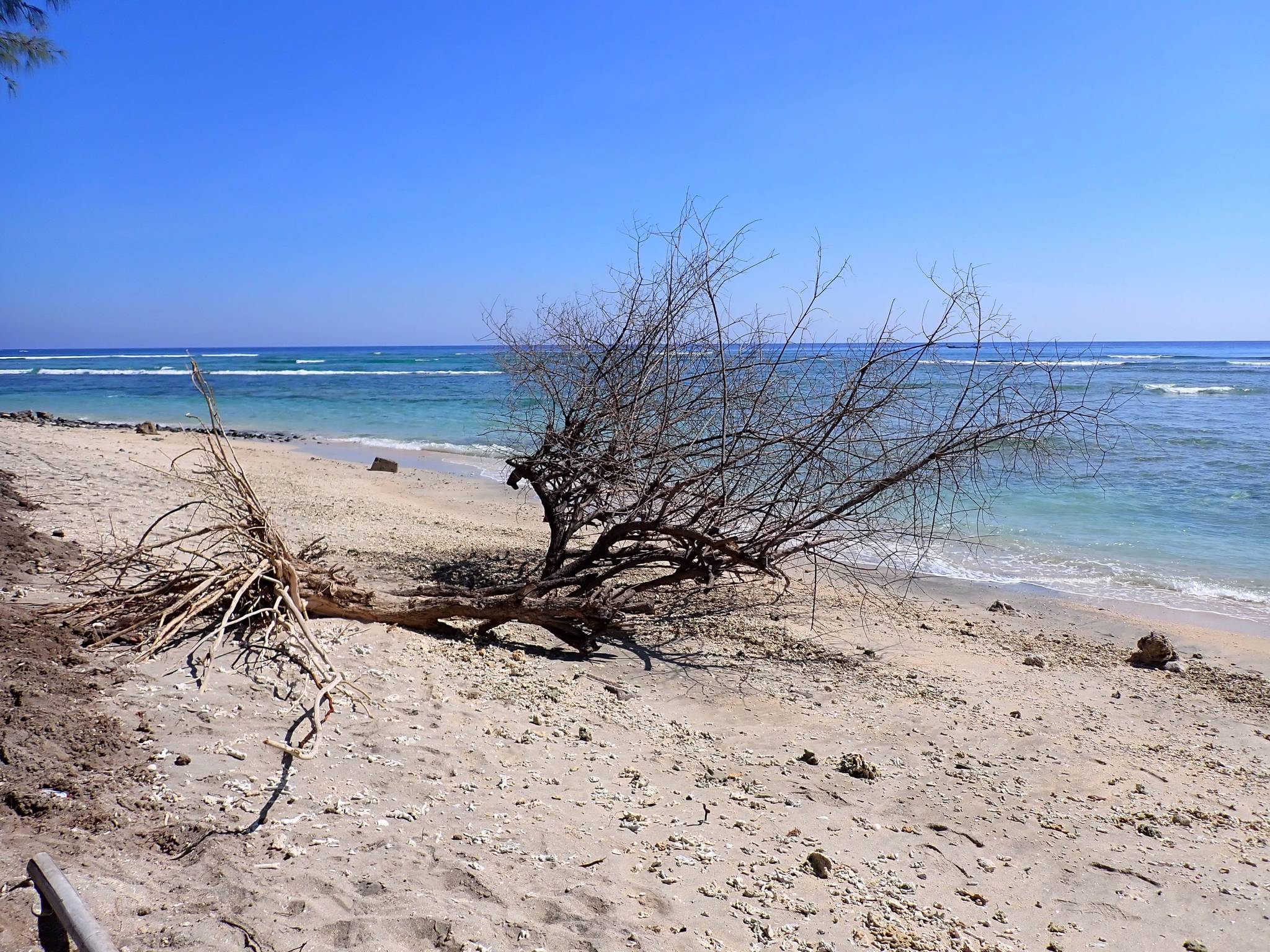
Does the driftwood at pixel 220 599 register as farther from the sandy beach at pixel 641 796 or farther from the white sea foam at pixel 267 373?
the white sea foam at pixel 267 373

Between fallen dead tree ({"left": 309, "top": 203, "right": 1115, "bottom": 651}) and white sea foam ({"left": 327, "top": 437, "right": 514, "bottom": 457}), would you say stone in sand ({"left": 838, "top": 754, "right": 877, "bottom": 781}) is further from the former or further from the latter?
white sea foam ({"left": 327, "top": 437, "right": 514, "bottom": 457})

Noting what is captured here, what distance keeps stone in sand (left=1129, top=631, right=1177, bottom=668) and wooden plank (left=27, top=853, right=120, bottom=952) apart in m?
6.21

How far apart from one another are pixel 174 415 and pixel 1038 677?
86.5ft

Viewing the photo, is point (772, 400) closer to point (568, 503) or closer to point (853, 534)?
point (853, 534)

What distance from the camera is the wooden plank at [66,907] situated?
1865 mm

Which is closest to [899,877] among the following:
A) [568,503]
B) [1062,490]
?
[568,503]

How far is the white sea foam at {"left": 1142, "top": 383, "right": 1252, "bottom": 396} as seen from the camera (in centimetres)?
2988

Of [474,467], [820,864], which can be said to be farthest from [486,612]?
[474,467]

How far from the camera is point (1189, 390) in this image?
31.0 metres

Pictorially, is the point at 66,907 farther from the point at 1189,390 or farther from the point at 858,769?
the point at 1189,390

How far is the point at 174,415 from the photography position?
84.6 ft

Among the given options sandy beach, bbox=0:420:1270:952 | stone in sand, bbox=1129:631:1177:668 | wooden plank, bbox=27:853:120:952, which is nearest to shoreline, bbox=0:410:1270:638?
stone in sand, bbox=1129:631:1177:668

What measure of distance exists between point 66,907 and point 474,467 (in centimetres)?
1375

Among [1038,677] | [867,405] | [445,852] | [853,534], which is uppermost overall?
[867,405]
